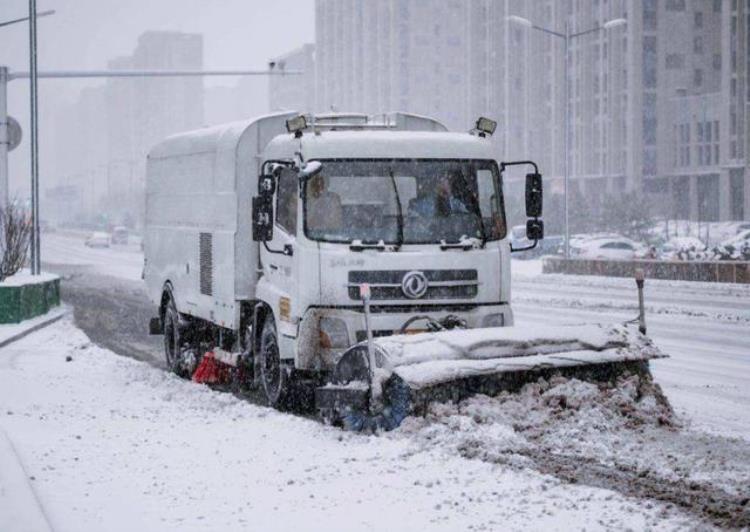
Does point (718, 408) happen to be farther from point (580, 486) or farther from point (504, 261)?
point (580, 486)

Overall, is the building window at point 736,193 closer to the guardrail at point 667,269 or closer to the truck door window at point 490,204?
the guardrail at point 667,269

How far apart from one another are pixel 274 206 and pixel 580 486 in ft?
18.6

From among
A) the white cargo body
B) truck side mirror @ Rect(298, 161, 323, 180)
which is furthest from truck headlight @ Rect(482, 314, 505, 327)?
the white cargo body

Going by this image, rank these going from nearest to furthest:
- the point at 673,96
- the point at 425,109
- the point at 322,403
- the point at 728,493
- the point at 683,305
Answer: the point at 728,493
the point at 322,403
the point at 683,305
the point at 673,96
the point at 425,109

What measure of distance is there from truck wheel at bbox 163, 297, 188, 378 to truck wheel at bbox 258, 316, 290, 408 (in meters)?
3.46

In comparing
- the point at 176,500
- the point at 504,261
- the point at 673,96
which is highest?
the point at 673,96

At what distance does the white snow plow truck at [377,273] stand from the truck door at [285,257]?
0.9 inches

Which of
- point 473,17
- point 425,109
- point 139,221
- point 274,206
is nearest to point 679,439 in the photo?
point 274,206

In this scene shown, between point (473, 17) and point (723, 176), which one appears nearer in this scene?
point (723, 176)

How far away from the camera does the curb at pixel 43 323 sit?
22825 mm

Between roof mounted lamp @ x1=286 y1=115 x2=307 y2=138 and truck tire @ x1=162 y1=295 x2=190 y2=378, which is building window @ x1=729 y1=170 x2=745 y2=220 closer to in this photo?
truck tire @ x1=162 y1=295 x2=190 y2=378

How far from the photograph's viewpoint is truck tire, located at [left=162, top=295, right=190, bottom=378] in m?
17.4

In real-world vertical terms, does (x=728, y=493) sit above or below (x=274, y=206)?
below

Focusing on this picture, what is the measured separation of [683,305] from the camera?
30.0 m
